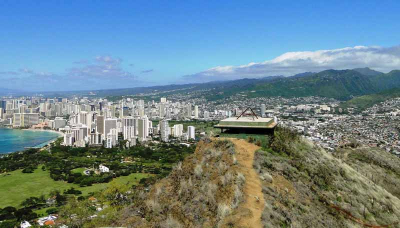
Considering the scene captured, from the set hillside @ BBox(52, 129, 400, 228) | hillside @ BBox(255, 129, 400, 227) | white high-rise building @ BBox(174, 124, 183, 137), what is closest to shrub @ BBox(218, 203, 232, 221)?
hillside @ BBox(52, 129, 400, 228)

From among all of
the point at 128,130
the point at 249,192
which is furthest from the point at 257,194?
the point at 128,130

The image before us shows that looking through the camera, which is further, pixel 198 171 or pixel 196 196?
pixel 198 171

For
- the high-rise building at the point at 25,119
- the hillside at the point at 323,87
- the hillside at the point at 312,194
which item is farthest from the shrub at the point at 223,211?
the hillside at the point at 323,87

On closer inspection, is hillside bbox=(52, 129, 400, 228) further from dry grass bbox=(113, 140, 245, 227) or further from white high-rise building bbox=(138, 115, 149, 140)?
white high-rise building bbox=(138, 115, 149, 140)

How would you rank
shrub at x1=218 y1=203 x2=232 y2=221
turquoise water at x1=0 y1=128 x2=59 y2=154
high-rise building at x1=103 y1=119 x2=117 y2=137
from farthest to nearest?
high-rise building at x1=103 y1=119 x2=117 y2=137, turquoise water at x1=0 y1=128 x2=59 y2=154, shrub at x1=218 y1=203 x2=232 y2=221

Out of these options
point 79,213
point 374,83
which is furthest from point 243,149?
point 374,83

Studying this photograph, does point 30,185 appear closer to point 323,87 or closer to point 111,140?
point 111,140

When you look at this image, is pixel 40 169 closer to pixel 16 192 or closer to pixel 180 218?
pixel 16 192
